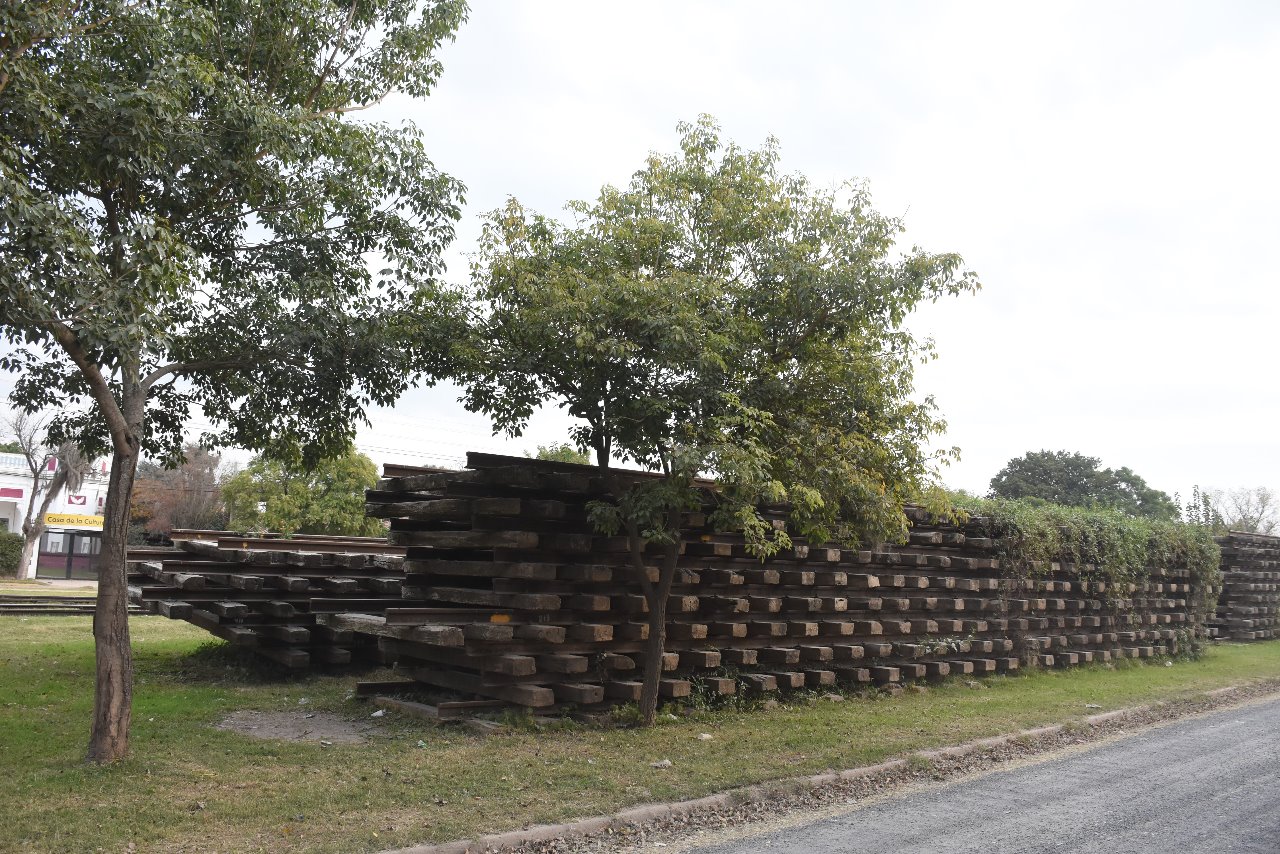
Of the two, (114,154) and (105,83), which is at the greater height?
(105,83)

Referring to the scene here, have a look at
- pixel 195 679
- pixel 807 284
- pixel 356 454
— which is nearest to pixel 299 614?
pixel 195 679

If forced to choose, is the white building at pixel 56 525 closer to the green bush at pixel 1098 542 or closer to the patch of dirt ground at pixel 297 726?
the patch of dirt ground at pixel 297 726

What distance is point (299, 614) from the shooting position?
1250 cm

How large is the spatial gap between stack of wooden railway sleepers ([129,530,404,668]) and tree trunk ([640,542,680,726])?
15.0 feet

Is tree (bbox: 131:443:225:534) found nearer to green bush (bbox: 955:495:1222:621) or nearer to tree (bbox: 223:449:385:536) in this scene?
tree (bbox: 223:449:385:536)

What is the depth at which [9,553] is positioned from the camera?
3788 cm

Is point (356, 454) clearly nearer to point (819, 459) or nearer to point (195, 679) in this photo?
point (195, 679)

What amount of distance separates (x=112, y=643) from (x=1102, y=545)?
53.6 ft

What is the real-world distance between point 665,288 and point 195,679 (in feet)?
26.1

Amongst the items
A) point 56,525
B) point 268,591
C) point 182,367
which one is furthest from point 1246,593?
point 56,525

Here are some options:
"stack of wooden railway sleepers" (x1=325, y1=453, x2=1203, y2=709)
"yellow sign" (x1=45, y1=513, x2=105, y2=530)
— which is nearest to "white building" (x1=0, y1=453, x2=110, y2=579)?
"yellow sign" (x1=45, y1=513, x2=105, y2=530)

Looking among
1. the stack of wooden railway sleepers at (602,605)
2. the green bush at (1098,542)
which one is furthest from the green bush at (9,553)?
the green bush at (1098,542)

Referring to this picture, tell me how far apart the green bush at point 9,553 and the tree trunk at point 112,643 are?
37.3 metres

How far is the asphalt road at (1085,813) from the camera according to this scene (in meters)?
6.04
